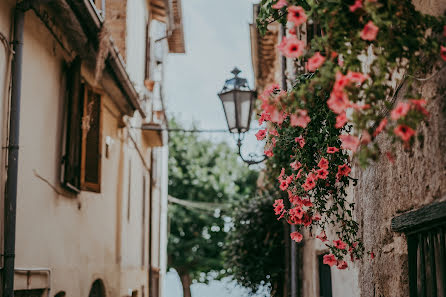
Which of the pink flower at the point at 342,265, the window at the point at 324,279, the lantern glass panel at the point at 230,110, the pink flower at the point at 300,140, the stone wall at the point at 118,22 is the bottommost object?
the window at the point at 324,279

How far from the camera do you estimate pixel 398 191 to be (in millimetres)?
4062

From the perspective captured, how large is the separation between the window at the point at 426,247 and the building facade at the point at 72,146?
3175mm

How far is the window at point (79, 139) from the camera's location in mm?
7156

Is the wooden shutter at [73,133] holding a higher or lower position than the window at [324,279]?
higher

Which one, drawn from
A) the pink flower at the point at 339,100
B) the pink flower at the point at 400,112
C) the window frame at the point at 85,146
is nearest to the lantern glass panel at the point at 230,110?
the window frame at the point at 85,146

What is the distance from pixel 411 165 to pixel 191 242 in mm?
24815

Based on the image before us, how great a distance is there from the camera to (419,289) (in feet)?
12.7

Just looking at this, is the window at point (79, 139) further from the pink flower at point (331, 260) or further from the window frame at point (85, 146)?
the pink flower at point (331, 260)

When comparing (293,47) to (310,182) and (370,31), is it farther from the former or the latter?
(310,182)

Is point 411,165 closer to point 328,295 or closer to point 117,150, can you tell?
point 328,295

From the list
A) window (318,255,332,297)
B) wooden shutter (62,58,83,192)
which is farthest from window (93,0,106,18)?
window (318,255,332,297)

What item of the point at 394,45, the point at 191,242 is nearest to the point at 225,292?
the point at 394,45

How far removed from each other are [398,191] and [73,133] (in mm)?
4307

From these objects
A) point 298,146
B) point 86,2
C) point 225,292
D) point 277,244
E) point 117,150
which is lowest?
Result: point 225,292
